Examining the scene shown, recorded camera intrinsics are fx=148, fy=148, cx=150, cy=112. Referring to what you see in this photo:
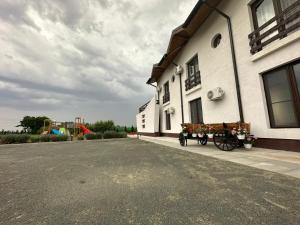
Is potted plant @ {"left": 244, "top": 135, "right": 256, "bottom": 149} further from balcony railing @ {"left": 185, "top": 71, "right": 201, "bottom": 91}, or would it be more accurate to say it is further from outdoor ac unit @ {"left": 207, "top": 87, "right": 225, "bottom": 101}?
balcony railing @ {"left": 185, "top": 71, "right": 201, "bottom": 91}

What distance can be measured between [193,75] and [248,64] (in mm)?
4148

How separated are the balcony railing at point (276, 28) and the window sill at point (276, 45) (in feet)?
0.76

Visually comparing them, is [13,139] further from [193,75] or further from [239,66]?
[239,66]

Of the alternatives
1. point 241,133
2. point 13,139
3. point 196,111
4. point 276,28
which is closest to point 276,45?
point 276,28

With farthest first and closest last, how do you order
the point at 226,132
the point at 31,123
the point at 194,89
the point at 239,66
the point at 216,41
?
1. the point at 31,123
2. the point at 194,89
3. the point at 216,41
4. the point at 239,66
5. the point at 226,132

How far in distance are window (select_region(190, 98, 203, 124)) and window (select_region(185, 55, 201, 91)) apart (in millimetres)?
1079

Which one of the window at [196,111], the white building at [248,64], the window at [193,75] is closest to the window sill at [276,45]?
the white building at [248,64]

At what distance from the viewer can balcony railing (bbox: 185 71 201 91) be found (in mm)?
9325

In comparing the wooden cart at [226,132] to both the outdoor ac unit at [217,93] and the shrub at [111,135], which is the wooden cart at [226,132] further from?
the shrub at [111,135]

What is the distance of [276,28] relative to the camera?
4816 mm

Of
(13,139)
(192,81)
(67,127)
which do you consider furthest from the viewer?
(67,127)

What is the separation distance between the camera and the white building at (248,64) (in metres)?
4.55

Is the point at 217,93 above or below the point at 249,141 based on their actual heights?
above

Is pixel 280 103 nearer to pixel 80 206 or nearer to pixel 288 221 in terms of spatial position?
pixel 288 221
